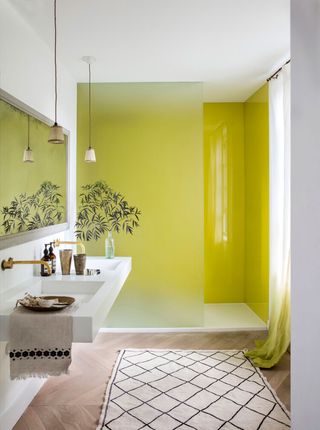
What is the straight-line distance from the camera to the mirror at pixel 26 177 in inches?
89.1

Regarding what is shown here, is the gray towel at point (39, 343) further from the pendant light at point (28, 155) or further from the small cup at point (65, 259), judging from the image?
the pendant light at point (28, 155)

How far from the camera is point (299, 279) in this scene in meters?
1.20

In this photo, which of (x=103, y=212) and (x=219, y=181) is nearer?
(x=103, y=212)

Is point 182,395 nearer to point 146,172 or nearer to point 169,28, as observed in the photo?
point 146,172

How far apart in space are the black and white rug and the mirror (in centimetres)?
129

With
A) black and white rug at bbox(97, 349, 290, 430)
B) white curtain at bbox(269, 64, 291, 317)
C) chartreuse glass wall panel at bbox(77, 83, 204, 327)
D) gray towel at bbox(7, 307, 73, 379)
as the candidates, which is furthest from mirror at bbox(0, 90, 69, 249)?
white curtain at bbox(269, 64, 291, 317)

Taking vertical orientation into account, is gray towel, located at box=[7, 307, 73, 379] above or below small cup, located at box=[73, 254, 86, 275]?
below

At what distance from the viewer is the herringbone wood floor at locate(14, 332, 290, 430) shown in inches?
95.1

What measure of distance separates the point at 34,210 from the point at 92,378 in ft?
4.53

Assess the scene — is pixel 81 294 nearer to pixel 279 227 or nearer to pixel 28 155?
pixel 28 155

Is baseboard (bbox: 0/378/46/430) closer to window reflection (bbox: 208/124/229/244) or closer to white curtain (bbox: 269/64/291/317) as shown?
white curtain (bbox: 269/64/291/317)

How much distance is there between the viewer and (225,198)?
198 inches

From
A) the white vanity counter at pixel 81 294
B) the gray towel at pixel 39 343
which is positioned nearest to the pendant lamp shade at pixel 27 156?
the white vanity counter at pixel 81 294

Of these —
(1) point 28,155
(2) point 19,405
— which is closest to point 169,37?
(1) point 28,155
